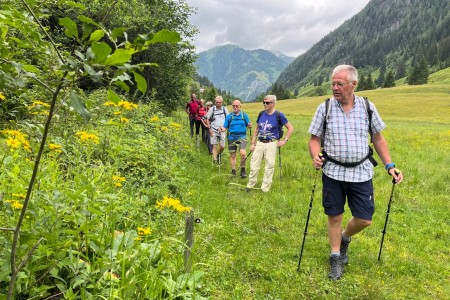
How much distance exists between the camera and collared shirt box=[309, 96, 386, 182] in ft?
15.6

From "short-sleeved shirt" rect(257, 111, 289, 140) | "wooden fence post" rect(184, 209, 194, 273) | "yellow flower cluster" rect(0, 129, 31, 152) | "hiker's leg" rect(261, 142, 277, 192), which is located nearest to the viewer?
"yellow flower cluster" rect(0, 129, 31, 152)

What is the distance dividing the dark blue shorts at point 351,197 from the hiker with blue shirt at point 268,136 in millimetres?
3996

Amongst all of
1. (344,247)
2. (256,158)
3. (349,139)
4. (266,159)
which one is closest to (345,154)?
(349,139)

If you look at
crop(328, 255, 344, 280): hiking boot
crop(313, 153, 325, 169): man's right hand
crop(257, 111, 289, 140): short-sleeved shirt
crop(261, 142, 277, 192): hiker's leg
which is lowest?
crop(328, 255, 344, 280): hiking boot

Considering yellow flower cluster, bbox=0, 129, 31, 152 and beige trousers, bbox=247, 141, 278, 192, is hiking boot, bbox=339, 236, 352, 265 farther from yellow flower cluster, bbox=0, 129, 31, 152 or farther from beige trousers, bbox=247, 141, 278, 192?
yellow flower cluster, bbox=0, 129, 31, 152

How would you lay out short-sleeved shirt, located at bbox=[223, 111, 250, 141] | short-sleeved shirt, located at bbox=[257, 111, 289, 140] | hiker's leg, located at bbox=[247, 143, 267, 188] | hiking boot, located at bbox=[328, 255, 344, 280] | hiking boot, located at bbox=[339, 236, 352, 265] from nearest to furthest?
hiking boot, located at bbox=[328, 255, 344, 280] < hiking boot, located at bbox=[339, 236, 352, 265] < short-sleeved shirt, located at bbox=[257, 111, 289, 140] < hiker's leg, located at bbox=[247, 143, 267, 188] < short-sleeved shirt, located at bbox=[223, 111, 250, 141]

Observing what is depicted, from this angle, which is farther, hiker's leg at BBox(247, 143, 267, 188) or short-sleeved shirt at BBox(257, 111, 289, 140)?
hiker's leg at BBox(247, 143, 267, 188)

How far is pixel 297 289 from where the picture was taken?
457 cm

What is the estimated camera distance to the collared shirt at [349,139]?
15.6ft

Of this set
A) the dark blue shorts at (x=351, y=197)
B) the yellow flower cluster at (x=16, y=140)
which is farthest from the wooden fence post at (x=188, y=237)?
the dark blue shorts at (x=351, y=197)

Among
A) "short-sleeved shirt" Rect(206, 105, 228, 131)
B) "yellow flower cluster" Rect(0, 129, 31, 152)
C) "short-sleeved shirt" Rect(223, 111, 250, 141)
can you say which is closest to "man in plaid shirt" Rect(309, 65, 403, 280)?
"yellow flower cluster" Rect(0, 129, 31, 152)

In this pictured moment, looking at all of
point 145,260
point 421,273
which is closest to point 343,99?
point 421,273

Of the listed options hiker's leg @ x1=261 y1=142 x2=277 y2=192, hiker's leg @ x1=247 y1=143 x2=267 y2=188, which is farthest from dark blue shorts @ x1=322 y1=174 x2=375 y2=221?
hiker's leg @ x1=247 y1=143 x2=267 y2=188

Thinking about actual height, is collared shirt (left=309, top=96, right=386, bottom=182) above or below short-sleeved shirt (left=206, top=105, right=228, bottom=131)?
below
